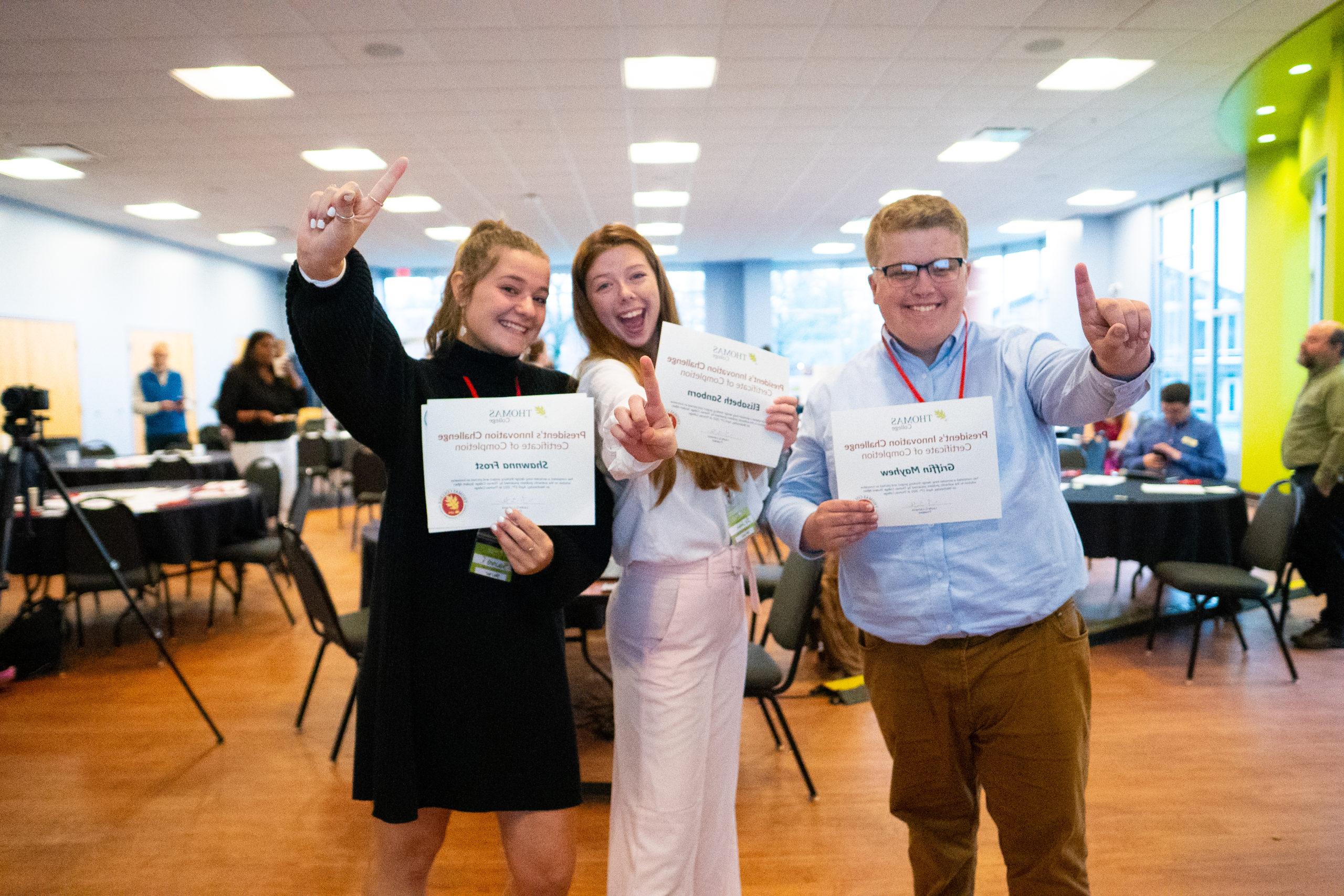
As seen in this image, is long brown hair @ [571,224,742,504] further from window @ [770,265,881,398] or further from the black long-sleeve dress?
window @ [770,265,881,398]

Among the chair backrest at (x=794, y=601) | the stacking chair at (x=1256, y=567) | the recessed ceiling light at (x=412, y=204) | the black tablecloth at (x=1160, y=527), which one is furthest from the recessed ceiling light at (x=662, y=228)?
the chair backrest at (x=794, y=601)

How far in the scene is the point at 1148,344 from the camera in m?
1.36

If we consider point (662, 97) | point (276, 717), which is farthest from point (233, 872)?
point (662, 97)

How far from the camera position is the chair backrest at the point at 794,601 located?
2.76 metres

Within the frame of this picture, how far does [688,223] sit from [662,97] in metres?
5.68

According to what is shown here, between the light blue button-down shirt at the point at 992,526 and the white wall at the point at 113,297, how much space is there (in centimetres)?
799

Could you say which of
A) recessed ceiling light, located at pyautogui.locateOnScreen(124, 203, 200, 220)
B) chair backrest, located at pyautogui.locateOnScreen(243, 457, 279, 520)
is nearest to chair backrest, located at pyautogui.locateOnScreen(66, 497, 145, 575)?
chair backrest, located at pyautogui.locateOnScreen(243, 457, 279, 520)

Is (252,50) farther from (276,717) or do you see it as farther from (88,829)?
(88,829)

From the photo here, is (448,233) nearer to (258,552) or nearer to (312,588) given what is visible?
(258,552)

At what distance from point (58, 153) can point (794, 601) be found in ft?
28.2

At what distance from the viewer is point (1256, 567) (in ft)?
13.4

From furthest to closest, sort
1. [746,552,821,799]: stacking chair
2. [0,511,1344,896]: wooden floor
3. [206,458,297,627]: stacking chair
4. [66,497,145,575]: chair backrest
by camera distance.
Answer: [206,458,297,627]: stacking chair → [66,497,145,575]: chair backrest → [746,552,821,799]: stacking chair → [0,511,1344,896]: wooden floor

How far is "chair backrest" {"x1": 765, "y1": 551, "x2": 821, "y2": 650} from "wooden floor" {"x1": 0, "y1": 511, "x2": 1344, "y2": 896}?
22.9 inches

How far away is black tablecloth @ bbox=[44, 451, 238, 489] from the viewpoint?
640 cm
